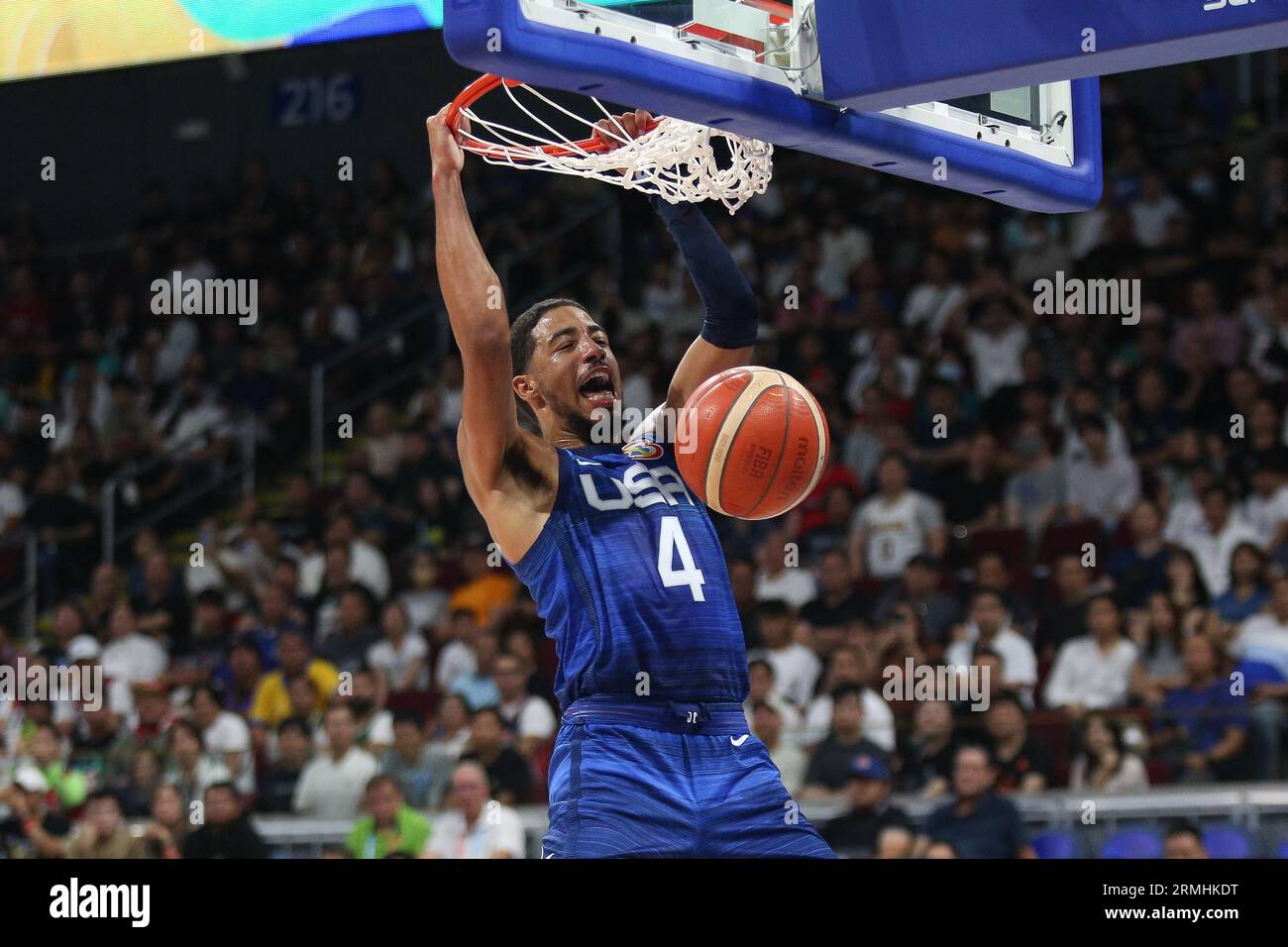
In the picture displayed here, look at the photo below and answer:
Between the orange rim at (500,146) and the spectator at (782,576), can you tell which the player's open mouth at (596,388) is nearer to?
the orange rim at (500,146)

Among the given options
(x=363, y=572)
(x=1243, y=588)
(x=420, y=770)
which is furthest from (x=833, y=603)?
(x=363, y=572)

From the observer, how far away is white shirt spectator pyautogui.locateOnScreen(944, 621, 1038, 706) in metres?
7.66

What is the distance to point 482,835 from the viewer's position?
24.4 ft

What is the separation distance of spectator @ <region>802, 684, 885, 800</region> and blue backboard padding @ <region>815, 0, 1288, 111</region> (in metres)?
3.55

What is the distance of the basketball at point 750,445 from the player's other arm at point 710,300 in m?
0.35

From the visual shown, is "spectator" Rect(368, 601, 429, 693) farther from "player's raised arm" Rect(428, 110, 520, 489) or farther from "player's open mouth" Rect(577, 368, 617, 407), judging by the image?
"player's raised arm" Rect(428, 110, 520, 489)

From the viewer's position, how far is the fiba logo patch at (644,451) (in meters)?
4.49

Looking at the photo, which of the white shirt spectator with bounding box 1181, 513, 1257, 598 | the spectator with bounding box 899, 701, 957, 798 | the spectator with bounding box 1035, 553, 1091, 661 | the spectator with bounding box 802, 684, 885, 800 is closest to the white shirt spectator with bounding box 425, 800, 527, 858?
the spectator with bounding box 802, 684, 885, 800

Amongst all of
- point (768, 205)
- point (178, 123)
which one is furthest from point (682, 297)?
point (178, 123)

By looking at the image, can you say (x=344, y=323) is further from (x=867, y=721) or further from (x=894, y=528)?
(x=867, y=721)

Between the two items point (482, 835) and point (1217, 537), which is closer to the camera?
point (482, 835)

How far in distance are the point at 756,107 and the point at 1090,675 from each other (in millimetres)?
4370

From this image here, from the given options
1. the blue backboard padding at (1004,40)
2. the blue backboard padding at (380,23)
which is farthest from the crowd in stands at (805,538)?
the blue backboard padding at (1004,40)

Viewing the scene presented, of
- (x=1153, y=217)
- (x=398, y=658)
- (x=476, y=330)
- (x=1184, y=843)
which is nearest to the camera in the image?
(x=476, y=330)
